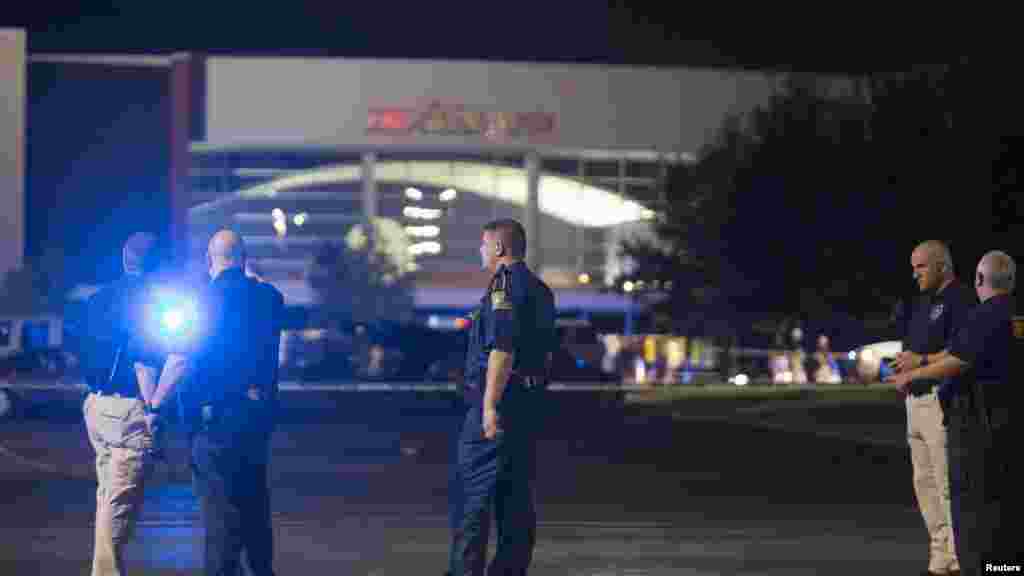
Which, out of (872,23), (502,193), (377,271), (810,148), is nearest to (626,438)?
(810,148)

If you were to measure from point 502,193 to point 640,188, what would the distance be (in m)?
5.54

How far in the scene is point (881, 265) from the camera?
41.4 metres

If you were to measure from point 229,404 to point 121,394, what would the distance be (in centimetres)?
82

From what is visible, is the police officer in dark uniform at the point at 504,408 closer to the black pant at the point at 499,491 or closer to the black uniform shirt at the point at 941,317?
the black pant at the point at 499,491

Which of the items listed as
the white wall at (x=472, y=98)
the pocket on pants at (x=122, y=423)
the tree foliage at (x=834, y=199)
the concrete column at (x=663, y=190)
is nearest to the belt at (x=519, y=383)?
the pocket on pants at (x=122, y=423)

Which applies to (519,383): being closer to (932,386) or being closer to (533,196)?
(932,386)

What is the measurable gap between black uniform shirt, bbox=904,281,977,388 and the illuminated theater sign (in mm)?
55957

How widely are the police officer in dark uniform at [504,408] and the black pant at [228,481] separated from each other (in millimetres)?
978

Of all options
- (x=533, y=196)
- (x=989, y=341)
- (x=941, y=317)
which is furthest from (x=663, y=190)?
(x=989, y=341)

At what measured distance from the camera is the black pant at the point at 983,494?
7918 millimetres

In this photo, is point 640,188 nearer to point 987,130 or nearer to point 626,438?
point 987,130

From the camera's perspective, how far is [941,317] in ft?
29.2

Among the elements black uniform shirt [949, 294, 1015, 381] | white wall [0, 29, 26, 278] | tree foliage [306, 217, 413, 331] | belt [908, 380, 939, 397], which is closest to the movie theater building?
white wall [0, 29, 26, 278]

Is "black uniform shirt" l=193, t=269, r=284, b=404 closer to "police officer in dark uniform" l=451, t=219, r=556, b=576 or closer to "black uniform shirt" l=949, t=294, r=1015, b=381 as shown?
"police officer in dark uniform" l=451, t=219, r=556, b=576
